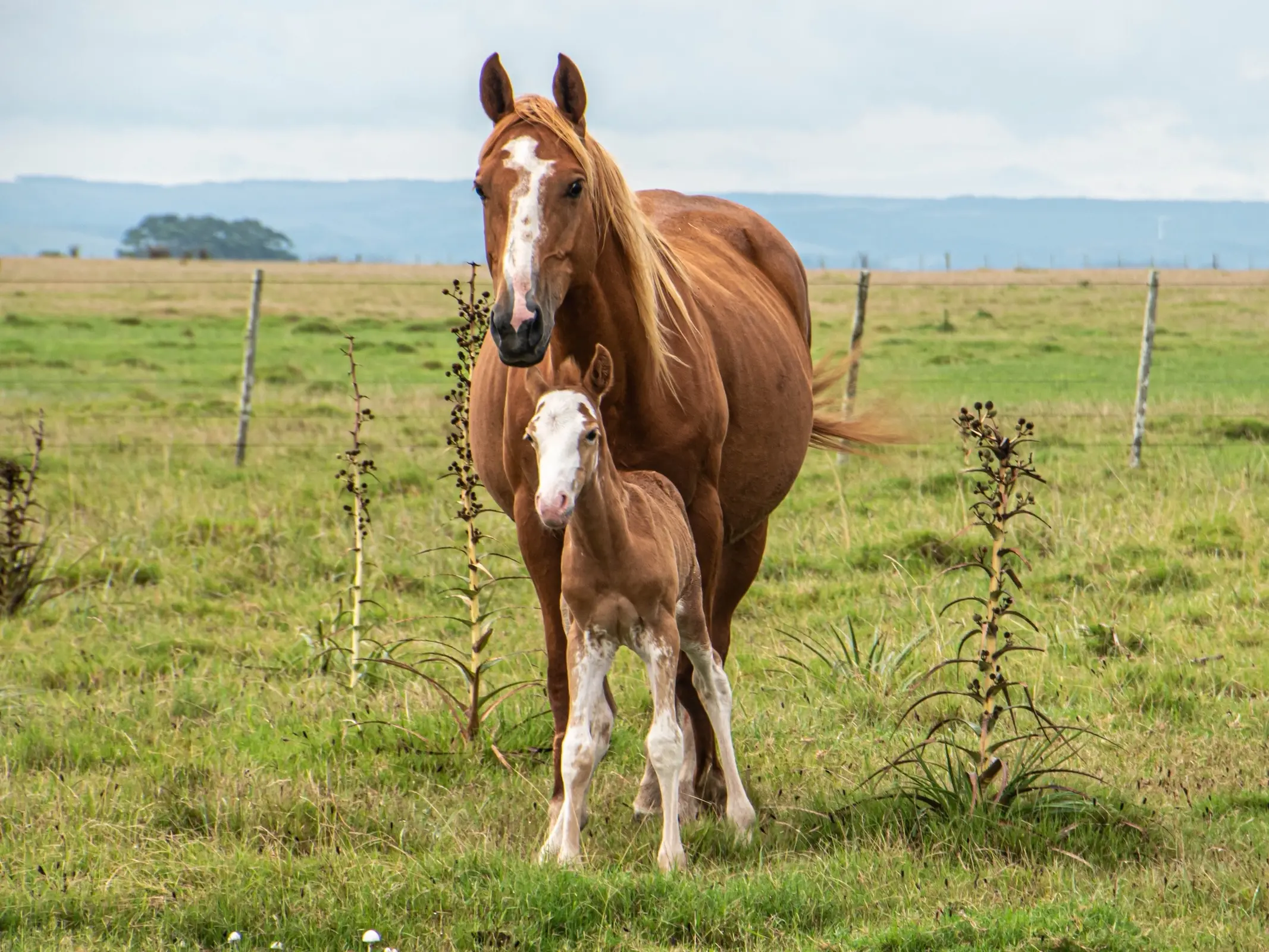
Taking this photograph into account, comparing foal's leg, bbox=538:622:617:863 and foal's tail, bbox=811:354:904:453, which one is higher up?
foal's tail, bbox=811:354:904:453

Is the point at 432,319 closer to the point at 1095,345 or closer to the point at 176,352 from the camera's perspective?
the point at 176,352

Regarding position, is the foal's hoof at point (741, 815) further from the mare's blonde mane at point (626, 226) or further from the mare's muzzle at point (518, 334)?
the mare's muzzle at point (518, 334)

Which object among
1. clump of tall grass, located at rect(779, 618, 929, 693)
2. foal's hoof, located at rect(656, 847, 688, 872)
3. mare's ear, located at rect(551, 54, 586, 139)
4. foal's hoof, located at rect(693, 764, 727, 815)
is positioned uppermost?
mare's ear, located at rect(551, 54, 586, 139)

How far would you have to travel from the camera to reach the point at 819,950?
11.2ft

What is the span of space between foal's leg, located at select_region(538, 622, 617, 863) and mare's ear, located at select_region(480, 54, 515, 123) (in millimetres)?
1612

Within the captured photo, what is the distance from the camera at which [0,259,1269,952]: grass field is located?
12.1ft

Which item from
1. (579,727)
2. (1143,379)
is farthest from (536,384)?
(1143,379)

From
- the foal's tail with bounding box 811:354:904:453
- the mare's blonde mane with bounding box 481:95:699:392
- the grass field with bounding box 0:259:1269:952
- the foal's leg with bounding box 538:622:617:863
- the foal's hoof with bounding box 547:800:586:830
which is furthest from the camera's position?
the foal's tail with bounding box 811:354:904:453

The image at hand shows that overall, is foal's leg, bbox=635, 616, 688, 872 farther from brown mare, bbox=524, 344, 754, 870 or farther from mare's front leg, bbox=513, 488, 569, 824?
mare's front leg, bbox=513, 488, 569, 824

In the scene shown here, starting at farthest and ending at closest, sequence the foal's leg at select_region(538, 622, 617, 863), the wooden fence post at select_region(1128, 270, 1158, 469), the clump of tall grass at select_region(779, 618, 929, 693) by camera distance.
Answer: the wooden fence post at select_region(1128, 270, 1158, 469)
the clump of tall grass at select_region(779, 618, 929, 693)
the foal's leg at select_region(538, 622, 617, 863)

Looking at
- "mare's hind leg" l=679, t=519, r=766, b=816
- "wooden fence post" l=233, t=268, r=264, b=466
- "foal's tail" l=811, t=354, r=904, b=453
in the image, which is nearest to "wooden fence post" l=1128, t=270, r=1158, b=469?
"foal's tail" l=811, t=354, r=904, b=453

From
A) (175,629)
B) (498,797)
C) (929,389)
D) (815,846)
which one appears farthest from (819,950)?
(929,389)

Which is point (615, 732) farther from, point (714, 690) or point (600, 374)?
point (600, 374)

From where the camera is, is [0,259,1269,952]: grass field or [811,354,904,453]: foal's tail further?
[811,354,904,453]: foal's tail
